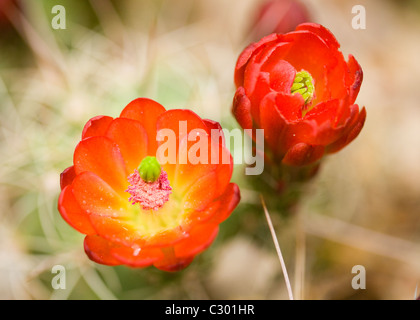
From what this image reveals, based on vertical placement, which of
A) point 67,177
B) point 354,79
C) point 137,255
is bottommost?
point 137,255


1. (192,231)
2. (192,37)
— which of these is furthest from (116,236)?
(192,37)

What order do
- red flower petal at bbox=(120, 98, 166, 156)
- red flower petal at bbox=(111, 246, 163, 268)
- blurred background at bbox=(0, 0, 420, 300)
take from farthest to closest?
blurred background at bbox=(0, 0, 420, 300) < red flower petal at bbox=(120, 98, 166, 156) < red flower petal at bbox=(111, 246, 163, 268)

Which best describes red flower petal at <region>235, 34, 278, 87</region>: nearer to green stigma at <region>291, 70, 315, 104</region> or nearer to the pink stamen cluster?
green stigma at <region>291, 70, 315, 104</region>

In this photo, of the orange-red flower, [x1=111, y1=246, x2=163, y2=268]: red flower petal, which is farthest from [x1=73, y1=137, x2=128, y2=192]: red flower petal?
[x1=111, y1=246, x2=163, y2=268]: red flower petal

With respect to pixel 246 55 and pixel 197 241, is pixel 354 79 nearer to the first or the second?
pixel 246 55

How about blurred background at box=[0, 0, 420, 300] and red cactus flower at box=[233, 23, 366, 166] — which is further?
blurred background at box=[0, 0, 420, 300]

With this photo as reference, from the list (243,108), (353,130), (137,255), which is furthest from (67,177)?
(353,130)

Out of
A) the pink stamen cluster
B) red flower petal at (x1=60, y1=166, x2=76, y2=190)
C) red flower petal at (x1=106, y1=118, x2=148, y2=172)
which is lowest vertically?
the pink stamen cluster
